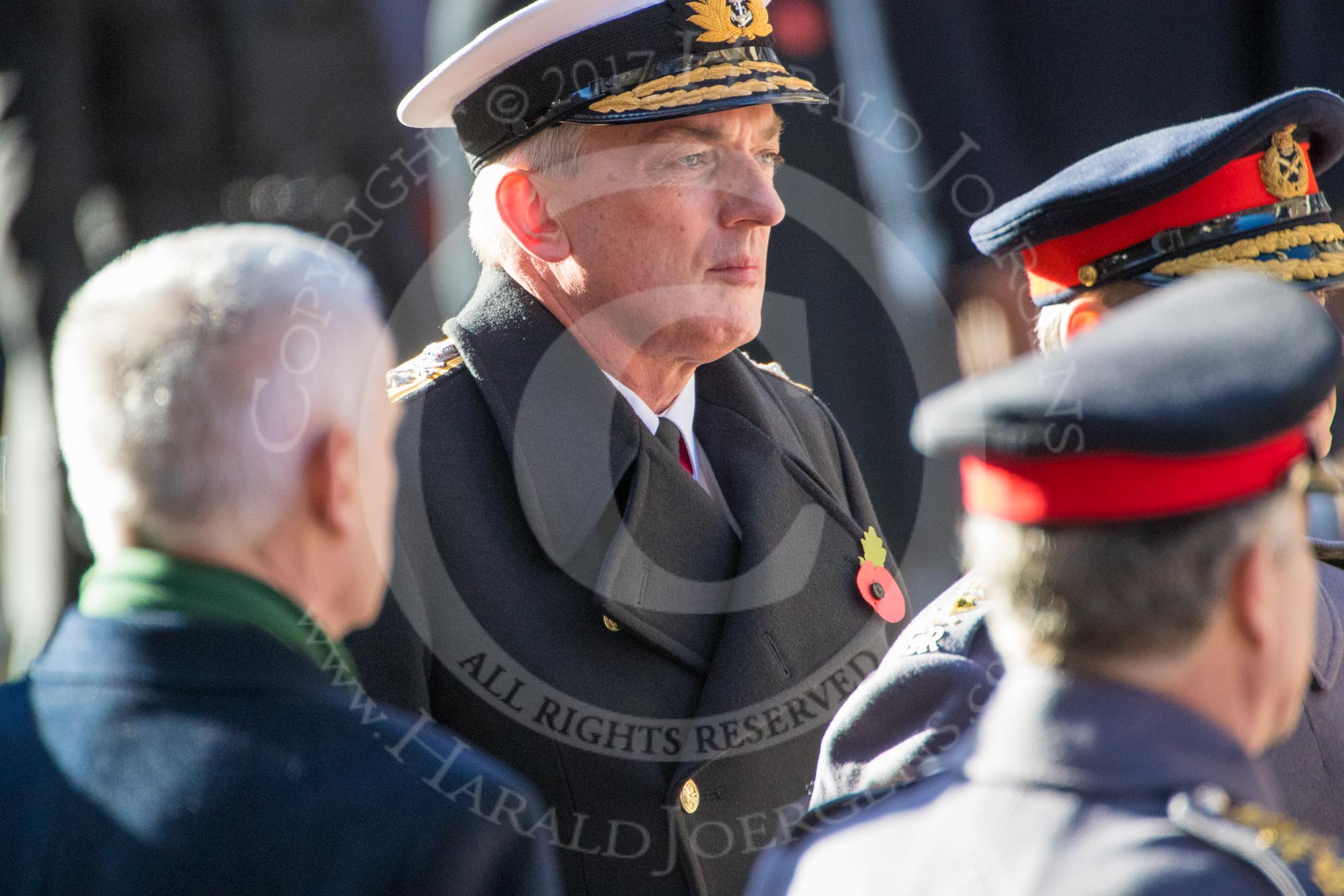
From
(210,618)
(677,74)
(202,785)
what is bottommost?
(202,785)

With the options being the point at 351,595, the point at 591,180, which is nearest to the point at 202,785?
the point at 351,595

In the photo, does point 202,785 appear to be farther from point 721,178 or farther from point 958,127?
point 958,127

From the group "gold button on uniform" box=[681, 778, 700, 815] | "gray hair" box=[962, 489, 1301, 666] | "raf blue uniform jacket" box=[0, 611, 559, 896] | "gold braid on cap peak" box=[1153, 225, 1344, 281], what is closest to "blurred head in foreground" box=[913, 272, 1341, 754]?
"gray hair" box=[962, 489, 1301, 666]

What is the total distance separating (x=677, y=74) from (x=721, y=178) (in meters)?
0.19

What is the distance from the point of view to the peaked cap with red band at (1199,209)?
2.23 m

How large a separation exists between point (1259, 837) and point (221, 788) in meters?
0.92

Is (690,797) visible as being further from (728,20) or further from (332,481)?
(728,20)

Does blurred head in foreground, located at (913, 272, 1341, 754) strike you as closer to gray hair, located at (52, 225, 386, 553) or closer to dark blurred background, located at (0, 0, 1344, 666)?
gray hair, located at (52, 225, 386, 553)

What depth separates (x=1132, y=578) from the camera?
1.22 metres

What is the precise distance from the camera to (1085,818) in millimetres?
1229

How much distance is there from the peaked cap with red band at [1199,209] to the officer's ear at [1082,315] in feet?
0.09

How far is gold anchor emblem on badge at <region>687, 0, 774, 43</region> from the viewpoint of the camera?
2.56 meters

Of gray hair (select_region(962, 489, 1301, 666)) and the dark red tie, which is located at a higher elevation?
gray hair (select_region(962, 489, 1301, 666))

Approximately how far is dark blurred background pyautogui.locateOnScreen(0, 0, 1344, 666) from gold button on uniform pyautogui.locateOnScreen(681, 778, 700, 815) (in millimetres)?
1558
